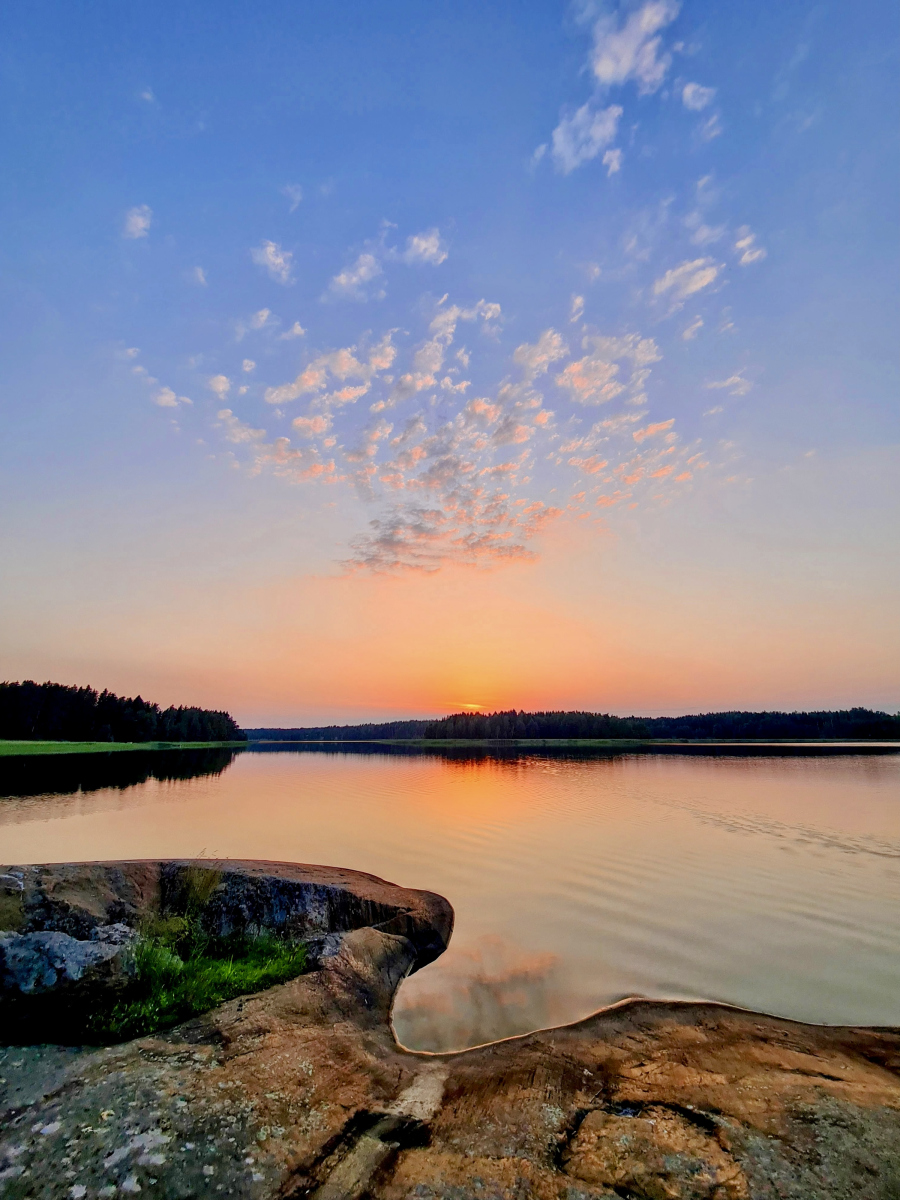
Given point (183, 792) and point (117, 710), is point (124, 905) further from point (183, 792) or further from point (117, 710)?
point (117, 710)

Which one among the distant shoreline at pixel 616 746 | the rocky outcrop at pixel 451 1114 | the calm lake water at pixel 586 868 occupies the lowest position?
the distant shoreline at pixel 616 746

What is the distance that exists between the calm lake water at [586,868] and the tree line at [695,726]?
132373 mm

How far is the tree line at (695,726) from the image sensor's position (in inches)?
5915

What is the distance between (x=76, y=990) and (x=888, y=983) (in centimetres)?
1348

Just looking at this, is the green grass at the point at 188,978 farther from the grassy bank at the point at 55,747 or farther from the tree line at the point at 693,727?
the tree line at the point at 693,727

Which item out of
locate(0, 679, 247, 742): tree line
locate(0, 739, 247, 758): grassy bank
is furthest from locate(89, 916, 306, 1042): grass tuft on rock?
locate(0, 679, 247, 742): tree line

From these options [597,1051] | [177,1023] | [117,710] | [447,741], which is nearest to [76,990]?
[177,1023]

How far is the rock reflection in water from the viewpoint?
8.69 metres

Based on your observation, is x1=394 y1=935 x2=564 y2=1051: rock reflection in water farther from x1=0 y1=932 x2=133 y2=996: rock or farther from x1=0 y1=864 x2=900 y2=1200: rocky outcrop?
x1=0 y1=932 x2=133 y2=996: rock

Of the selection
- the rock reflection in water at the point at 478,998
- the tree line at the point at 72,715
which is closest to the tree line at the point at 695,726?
the tree line at the point at 72,715

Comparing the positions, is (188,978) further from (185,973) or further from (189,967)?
(189,967)

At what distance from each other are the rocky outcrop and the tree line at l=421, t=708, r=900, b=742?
16681 centimetres

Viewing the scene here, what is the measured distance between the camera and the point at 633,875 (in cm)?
1700

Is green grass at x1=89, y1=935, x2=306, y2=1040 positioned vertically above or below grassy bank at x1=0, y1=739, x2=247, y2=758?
above
